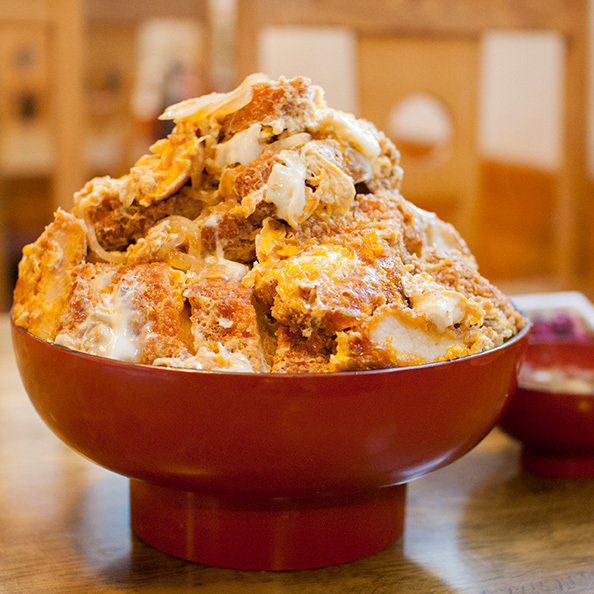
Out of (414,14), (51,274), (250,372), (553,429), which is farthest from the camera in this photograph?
(414,14)

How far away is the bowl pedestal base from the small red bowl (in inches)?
10.3

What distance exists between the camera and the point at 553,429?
918 mm

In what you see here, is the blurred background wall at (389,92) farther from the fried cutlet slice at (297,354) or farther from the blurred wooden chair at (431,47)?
the fried cutlet slice at (297,354)

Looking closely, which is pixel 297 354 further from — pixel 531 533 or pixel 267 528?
pixel 531 533

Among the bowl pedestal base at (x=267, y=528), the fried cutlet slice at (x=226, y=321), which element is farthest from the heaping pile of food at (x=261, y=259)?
the bowl pedestal base at (x=267, y=528)

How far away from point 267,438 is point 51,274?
0.28 meters

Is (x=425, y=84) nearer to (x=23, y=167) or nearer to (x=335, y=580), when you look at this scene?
(x=335, y=580)

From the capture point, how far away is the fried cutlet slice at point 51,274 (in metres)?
0.74

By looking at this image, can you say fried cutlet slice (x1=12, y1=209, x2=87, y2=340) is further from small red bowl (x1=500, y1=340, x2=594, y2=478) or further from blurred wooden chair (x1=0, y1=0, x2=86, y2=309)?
blurred wooden chair (x1=0, y1=0, x2=86, y2=309)

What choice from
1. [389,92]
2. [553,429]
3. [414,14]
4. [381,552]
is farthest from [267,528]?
[414,14]

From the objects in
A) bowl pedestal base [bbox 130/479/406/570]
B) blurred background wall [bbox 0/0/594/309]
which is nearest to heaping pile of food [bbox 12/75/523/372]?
bowl pedestal base [bbox 130/479/406/570]

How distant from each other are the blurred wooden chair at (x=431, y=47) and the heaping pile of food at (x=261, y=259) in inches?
52.7

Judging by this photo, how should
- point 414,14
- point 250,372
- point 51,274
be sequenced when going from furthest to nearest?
point 414,14
point 51,274
point 250,372

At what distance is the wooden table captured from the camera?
702 mm
